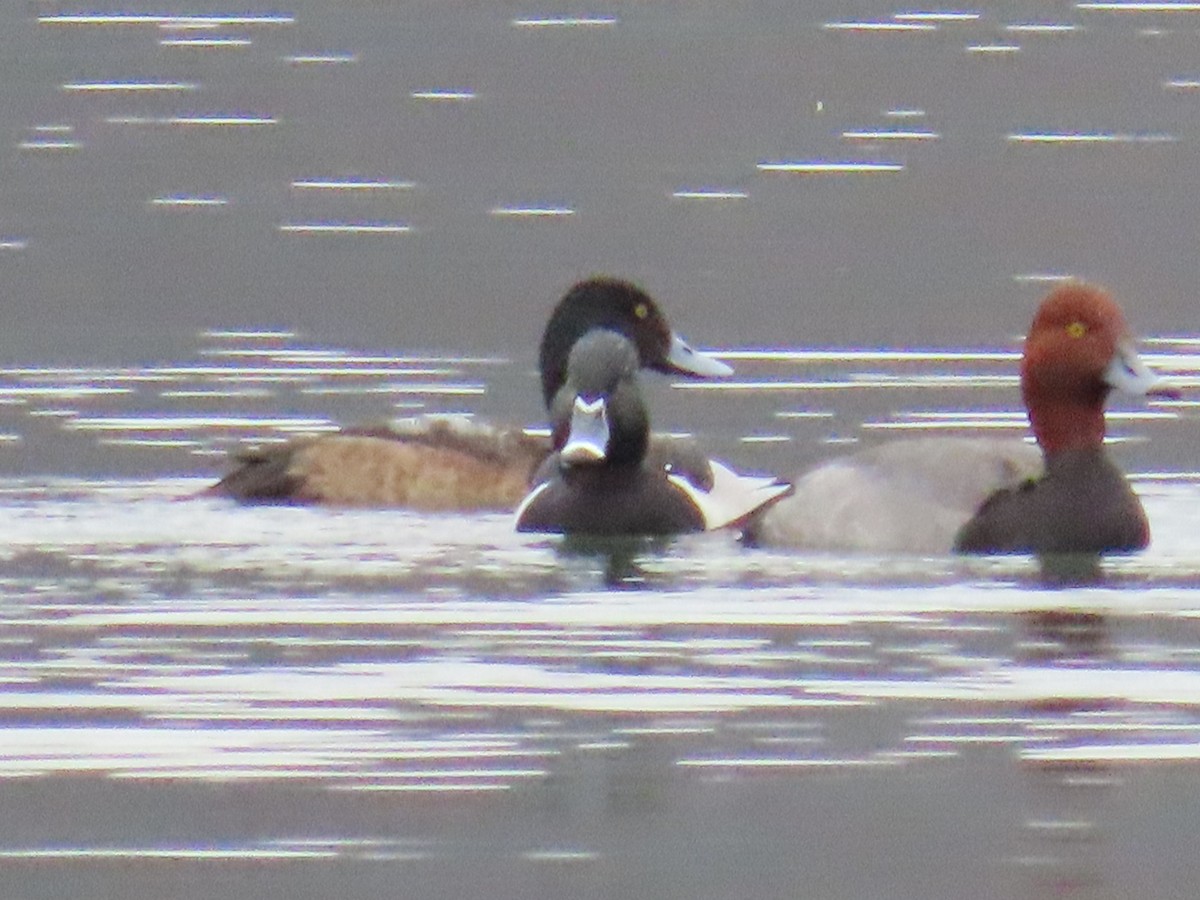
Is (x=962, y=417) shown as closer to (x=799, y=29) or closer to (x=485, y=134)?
(x=485, y=134)

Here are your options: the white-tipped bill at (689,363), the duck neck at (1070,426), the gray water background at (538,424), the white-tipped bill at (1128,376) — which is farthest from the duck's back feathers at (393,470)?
the white-tipped bill at (1128,376)

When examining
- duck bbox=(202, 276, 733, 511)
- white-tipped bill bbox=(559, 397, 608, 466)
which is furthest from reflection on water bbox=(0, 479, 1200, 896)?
duck bbox=(202, 276, 733, 511)

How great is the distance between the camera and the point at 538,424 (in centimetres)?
1686

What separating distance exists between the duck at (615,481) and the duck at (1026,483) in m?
0.39

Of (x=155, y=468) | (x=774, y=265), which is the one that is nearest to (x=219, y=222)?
(x=774, y=265)

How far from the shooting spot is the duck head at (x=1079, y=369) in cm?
1366

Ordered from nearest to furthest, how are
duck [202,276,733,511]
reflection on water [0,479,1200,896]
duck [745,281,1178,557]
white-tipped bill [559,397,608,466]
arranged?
reflection on water [0,479,1200,896]
duck [745,281,1178,557]
white-tipped bill [559,397,608,466]
duck [202,276,733,511]

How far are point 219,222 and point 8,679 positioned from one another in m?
12.5

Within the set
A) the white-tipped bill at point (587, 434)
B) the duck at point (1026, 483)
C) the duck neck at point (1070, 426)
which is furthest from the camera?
the white-tipped bill at point (587, 434)

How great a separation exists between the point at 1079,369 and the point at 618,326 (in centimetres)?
253

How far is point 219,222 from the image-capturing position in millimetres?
23234

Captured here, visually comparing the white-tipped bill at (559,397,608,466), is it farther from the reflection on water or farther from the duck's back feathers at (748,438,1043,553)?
the duck's back feathers at (748,438,1043,553)

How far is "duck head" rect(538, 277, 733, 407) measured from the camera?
15.8 m

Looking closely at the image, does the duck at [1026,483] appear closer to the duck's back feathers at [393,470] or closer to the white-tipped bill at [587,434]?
the white-tipped bill at [587,434]
